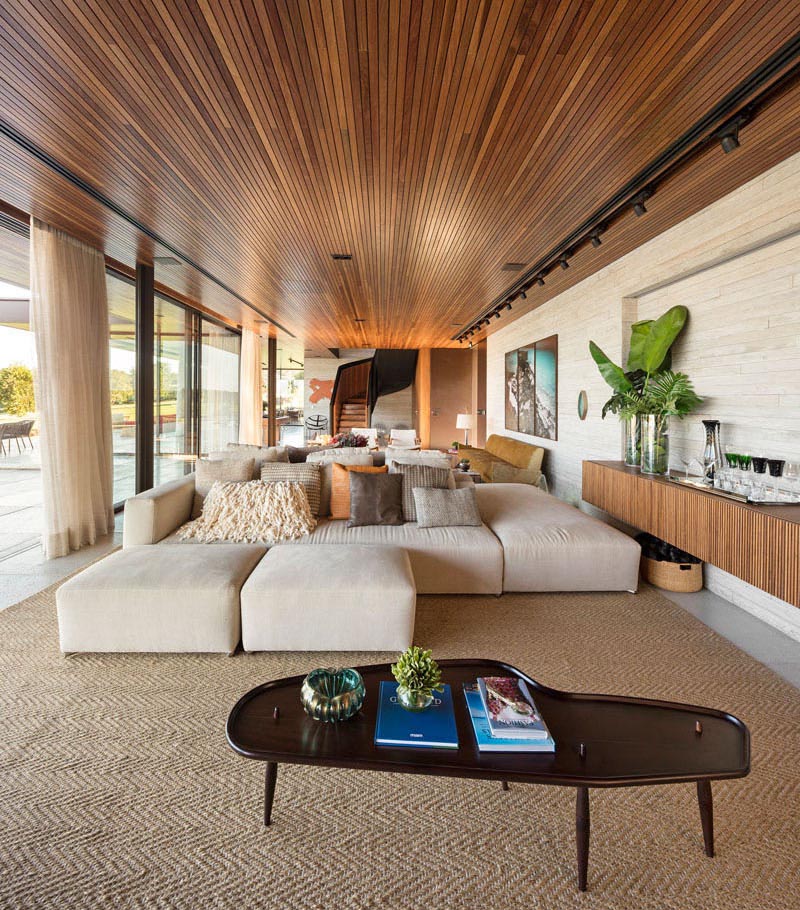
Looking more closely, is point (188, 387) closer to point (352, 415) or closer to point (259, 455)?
point (259, 455)

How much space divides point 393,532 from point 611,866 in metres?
2.51

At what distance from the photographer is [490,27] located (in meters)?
2.04

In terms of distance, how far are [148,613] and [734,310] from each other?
158 inches

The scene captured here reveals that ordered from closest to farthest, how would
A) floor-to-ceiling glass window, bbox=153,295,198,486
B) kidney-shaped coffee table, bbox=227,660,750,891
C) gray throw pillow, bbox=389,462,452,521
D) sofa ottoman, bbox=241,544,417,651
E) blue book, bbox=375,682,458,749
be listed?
kidney-shaped coffee table, bbox=227,660,750,891 < blue book, bbox=375,682,458,749 < sofa ottoman, bbox=241,544,417,651 < gray throw pillow, bbox=389,462,452,521 < floor-to-ceiling glass window, bbox=153,295,198,486

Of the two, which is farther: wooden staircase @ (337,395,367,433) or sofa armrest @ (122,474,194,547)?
wooden staircase @ (337,395,367,433)

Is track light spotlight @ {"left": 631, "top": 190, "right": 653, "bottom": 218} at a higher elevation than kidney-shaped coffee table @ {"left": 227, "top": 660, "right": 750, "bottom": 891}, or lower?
higher

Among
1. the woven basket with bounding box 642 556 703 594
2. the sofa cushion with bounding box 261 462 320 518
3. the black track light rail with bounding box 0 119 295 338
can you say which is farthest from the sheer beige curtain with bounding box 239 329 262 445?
the woven basket with bounding box 642 556 703 594

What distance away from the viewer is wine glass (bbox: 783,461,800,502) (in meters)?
3.08

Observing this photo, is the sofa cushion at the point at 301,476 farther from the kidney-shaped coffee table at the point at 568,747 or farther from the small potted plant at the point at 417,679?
the small potted plant at the point at 417,679

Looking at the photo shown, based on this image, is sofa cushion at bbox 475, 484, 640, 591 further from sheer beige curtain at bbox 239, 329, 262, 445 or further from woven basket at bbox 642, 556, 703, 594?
sheer beige curtain at bbox 239, 329, 262, 445

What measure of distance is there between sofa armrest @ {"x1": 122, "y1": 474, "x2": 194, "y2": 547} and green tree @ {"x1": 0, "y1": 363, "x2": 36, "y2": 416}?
175 centimetres

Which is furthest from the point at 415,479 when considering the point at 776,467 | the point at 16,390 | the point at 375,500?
the point at 16,390

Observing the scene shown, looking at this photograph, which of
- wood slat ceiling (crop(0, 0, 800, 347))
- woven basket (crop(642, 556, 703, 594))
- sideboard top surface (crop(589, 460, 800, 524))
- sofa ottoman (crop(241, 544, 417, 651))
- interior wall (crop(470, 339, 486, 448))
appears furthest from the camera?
interior wall (crop(470, 339, 486, 448))

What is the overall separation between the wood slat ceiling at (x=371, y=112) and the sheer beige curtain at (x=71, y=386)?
0.36 m
